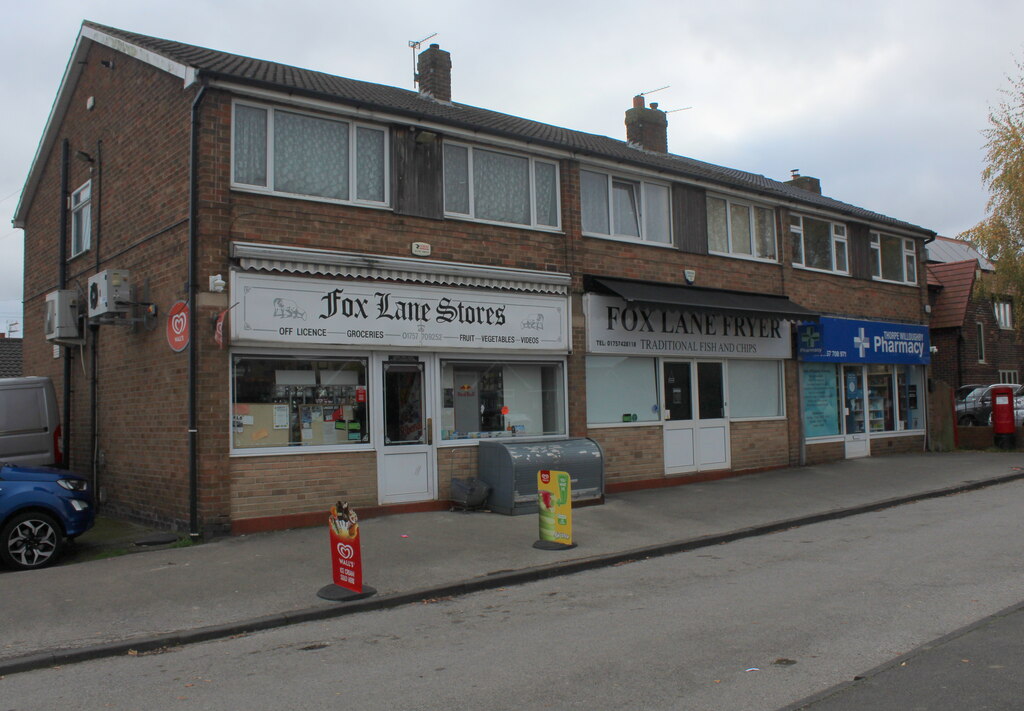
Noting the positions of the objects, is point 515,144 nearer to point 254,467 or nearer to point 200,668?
point 254,467

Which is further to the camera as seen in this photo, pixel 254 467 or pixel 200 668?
pixel 254 467

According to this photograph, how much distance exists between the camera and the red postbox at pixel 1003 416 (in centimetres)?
2056

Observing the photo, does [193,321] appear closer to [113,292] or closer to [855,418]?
[113,292]

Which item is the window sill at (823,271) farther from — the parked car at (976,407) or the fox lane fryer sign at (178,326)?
the fox lane fryer sign at (178,326)

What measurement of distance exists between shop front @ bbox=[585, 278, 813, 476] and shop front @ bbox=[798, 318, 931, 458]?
1.07 m

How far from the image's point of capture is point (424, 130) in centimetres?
1244

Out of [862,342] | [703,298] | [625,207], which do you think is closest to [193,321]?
[625,207]

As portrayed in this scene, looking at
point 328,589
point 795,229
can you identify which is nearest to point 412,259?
point 328,589

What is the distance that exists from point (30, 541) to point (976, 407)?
28305 mm

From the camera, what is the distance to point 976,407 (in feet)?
93.5

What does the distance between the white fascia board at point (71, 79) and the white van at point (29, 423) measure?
5009 millimetres

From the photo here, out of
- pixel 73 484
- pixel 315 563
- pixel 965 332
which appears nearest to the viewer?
pixel 315 563

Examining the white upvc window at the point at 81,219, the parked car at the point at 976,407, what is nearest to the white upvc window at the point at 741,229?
the white upvc window at the point at 81,219

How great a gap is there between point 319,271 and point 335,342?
3.17 ft
